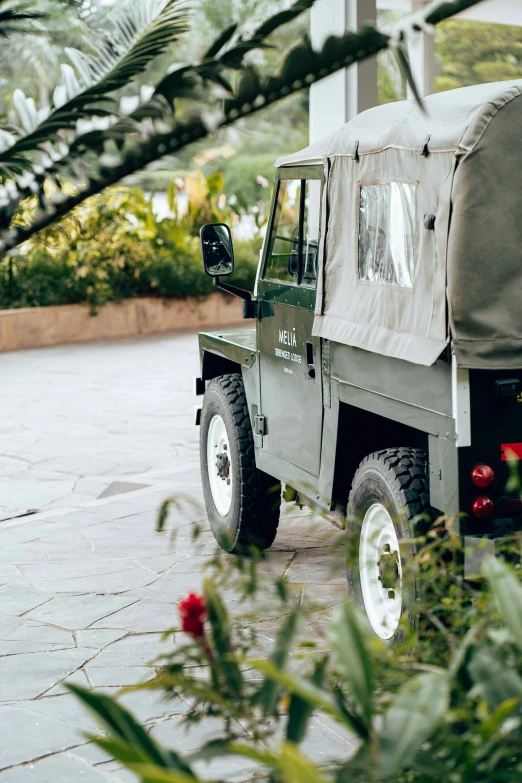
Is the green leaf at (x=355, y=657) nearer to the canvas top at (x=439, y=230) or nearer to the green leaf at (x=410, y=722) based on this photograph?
the green leaf at (x=410, y=722)

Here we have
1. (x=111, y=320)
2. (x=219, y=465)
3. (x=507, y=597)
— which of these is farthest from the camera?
(x=111, y=320)

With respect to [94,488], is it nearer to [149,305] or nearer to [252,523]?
[252,523]

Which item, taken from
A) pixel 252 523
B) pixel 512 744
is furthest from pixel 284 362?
pixel 512 744

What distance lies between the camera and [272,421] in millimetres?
5781

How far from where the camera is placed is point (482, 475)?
4.01 meters

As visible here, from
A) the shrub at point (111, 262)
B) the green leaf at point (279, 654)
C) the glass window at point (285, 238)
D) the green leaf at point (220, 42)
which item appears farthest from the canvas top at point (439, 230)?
the shrub at point (111, 262)

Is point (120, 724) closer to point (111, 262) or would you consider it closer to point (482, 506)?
point (482, 506)

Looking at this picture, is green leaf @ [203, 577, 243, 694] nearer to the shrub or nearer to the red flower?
the red flower

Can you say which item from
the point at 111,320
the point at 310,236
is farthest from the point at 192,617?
the point at 111,320

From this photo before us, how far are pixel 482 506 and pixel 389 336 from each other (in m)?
0.81

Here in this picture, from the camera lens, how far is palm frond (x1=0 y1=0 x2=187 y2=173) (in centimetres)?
234

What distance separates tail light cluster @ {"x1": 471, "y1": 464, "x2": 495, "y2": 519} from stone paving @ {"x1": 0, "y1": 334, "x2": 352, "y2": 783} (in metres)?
0.60

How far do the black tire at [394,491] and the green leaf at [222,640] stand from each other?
2094mm

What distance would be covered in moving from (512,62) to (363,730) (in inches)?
1195
